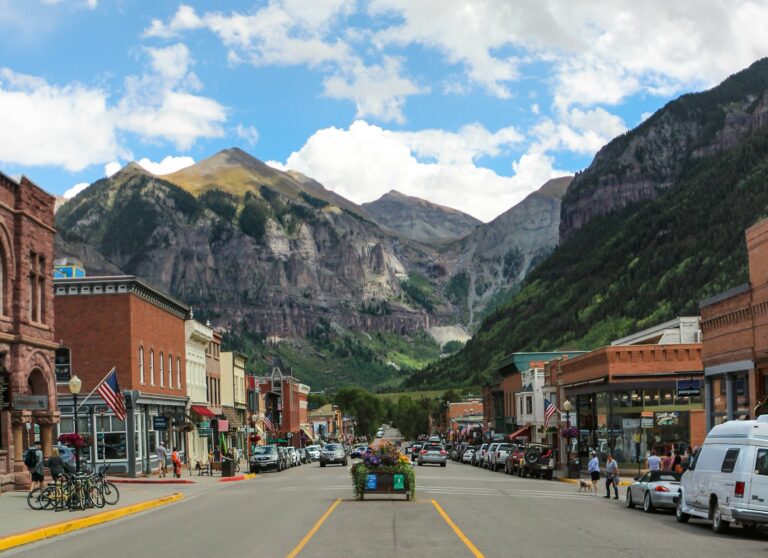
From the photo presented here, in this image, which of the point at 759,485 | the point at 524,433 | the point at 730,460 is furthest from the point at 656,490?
the point at 524,433

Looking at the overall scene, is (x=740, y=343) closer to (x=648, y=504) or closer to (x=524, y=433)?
(x=648, y=504)

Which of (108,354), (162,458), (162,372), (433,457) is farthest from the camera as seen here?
(433,457)

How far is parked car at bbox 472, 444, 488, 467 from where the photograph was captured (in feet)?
256

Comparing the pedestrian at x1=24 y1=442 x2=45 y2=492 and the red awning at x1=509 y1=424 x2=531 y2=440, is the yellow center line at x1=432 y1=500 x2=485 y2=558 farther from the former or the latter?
the red awning at x1=509 y1=424 x2=531 y2=440

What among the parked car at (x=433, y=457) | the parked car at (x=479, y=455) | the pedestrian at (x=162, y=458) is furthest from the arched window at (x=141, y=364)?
the parked car at (x=479, y=455)

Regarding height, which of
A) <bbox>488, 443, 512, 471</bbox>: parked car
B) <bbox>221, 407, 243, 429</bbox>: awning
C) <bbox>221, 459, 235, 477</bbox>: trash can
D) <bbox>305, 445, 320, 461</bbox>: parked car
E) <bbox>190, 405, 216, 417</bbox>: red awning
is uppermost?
<bbox>190, 405, 216, 417</bbox>: red awning

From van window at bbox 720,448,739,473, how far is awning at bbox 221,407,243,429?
222 ft

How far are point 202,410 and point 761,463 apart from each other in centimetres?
5728

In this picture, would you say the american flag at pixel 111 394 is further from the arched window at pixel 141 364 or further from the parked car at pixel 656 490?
the parked car at pixel 656 490

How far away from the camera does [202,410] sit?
76062mm

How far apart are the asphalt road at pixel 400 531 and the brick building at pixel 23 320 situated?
301 inches

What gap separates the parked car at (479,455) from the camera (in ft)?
256

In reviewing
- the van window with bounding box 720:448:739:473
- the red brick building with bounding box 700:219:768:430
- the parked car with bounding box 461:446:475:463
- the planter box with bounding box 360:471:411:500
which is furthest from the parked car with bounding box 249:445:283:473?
the van window with bounding box 720:448:739:473

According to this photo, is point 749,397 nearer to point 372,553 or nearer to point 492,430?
point 372,553
